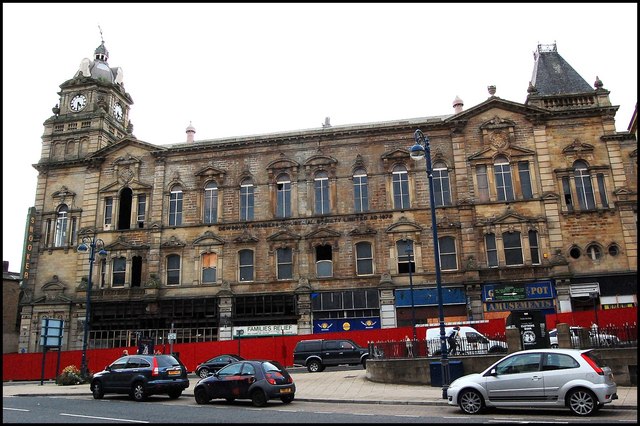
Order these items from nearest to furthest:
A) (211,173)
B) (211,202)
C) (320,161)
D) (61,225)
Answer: (320,161)
(211,202)
(211,173)
(61,225)

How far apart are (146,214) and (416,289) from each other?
2019cm

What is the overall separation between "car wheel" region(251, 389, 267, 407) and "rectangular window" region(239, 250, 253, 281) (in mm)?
20311

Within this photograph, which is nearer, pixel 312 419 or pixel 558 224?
pixel 312 419

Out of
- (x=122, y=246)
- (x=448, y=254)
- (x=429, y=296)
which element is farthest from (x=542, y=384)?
(x=122, y=246)

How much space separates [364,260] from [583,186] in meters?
15.2

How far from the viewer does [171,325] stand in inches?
1378

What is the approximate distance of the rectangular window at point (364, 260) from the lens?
3466 centimetres

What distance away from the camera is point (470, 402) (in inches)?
526

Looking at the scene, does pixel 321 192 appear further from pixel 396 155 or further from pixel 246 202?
pixel 396 155

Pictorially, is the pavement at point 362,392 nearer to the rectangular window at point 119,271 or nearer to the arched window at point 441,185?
the arched window at point 441,185

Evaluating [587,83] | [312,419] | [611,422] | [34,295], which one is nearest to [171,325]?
[34,295]

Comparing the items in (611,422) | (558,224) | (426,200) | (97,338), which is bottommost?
(611,422)

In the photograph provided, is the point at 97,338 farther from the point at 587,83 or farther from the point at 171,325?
the point at 587,83

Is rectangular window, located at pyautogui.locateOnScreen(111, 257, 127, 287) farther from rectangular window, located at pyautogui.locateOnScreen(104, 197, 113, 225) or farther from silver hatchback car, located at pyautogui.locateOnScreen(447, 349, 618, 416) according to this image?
silver hatchback car, located at pyautogui.locateOnScreen(447, 349, 618, 416)
